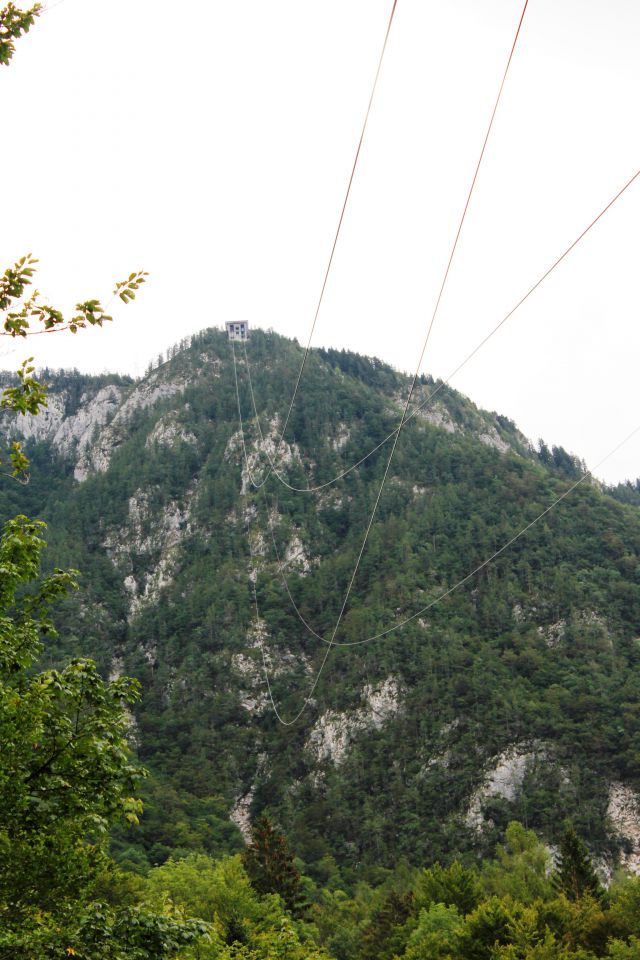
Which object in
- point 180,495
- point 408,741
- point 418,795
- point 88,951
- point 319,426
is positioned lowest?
point 88,951

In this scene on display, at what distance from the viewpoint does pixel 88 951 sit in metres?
7.50

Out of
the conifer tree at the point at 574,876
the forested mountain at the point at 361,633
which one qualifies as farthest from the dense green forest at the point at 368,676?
the forested mountain at the point at 361,633

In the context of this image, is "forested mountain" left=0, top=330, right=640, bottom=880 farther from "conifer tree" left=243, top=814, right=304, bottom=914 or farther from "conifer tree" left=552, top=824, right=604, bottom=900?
"conifer tree" left=243, top=814, right=304, bottom=914

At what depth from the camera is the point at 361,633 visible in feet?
454

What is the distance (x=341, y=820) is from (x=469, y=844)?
64.6ft

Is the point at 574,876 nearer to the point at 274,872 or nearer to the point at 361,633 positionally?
the point at 274,872

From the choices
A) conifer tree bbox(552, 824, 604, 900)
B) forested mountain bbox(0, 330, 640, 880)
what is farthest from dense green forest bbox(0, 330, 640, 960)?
forested mountain bbox(0, 330, 640, 880)

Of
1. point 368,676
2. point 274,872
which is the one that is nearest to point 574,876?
point 274,872

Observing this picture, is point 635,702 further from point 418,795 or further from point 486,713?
point 418,795

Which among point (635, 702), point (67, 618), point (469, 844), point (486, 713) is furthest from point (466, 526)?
point (67, 618)

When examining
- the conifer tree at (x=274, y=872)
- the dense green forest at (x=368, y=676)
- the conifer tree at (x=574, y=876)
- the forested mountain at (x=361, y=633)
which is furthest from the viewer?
the forested mountain at (x=361, y=633)

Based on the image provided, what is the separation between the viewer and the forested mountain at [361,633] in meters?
104

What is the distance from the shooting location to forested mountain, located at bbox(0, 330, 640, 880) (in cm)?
10362

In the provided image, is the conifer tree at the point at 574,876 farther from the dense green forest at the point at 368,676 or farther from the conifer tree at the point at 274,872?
the conifer tree at the point at 274,872
